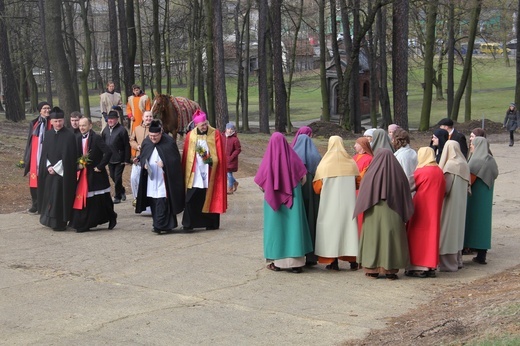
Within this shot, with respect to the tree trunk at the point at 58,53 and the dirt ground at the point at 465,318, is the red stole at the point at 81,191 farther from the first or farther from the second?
the tree trunk at the point at 58,53

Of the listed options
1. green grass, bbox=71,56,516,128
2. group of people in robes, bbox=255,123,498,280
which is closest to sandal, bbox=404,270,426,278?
group of people in robes, bbox=255,123,498,280

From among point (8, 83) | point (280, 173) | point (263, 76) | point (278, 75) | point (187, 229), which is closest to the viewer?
point (280, 173)

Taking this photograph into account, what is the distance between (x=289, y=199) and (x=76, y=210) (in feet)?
14.4

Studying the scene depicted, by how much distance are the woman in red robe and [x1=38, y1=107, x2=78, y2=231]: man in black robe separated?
558 cm

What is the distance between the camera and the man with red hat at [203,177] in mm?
13570

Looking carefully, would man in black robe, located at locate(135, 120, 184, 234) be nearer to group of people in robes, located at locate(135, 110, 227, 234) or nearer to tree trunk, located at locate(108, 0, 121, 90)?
group of people in robes, located at locate(135, 110, 227, 234)

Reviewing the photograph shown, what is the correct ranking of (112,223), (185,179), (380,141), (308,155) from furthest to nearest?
(112,223)
(185,179)
(380,141)
(308,155)

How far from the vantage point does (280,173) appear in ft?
34.2

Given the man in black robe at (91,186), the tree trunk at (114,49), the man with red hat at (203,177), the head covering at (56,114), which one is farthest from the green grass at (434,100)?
the man in black robe at (91,186)

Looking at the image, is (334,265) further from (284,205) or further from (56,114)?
(56,114)

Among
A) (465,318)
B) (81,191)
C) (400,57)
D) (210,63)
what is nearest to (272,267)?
(465,318)

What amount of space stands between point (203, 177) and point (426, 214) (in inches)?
171

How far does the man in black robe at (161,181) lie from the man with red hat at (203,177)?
0.18m

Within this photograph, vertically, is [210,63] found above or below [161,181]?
above
